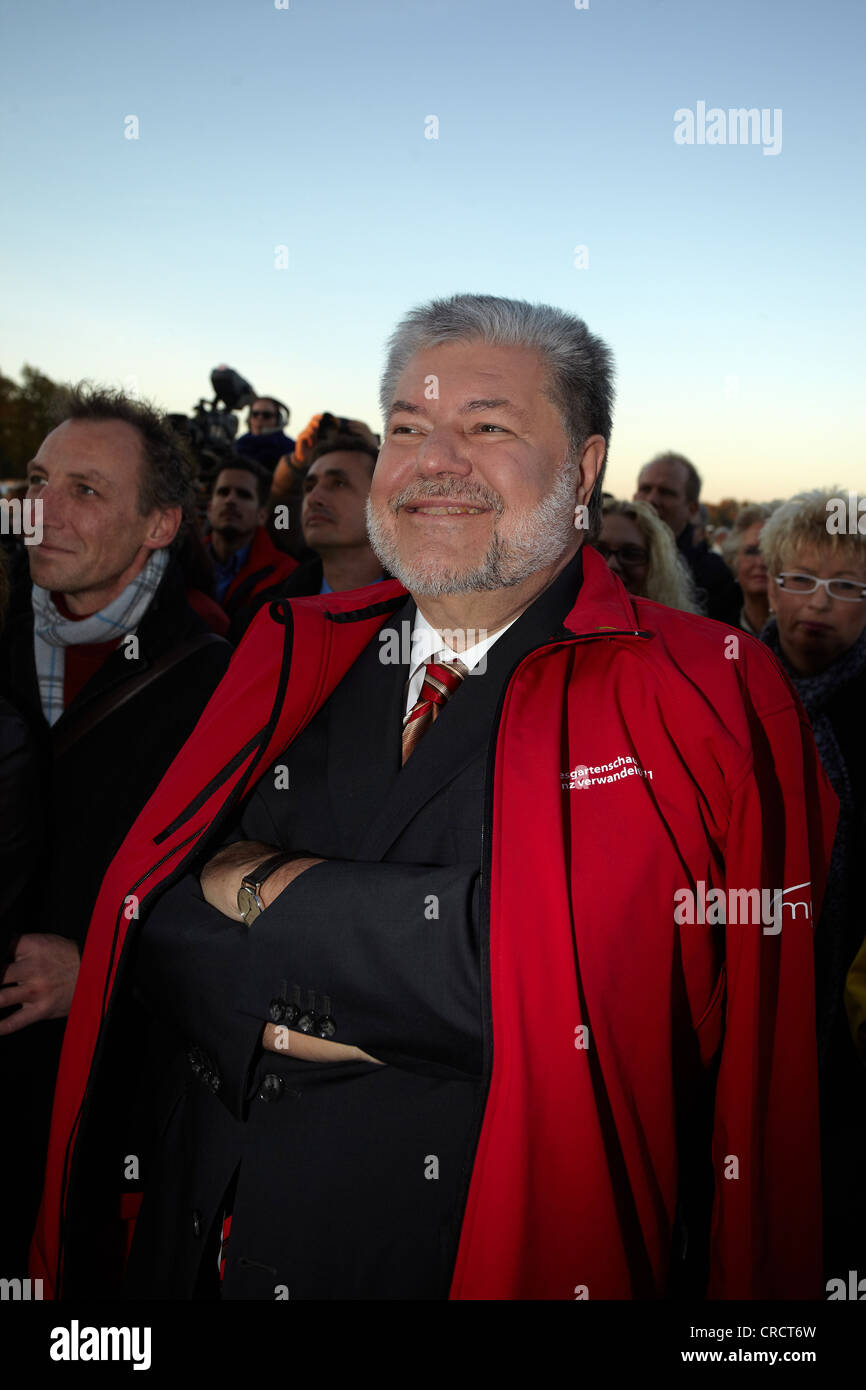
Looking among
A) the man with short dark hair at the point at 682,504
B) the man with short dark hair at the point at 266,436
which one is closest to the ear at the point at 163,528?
the man with short dark hair at the point at 682,504

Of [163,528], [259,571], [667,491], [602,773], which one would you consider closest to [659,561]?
[667,491]

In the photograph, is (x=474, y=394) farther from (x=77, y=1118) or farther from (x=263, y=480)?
(x=263, y=480)

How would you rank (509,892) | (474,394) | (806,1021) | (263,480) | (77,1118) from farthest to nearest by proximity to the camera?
1. (263,480)
2. (474,394)
3. (77,1118)
4. (806,1021)
5. (509,892)

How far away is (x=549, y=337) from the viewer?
199cm

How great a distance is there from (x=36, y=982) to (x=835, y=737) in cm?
251

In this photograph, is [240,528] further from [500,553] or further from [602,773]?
[602,773]

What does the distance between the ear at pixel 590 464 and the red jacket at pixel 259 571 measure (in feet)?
11.7

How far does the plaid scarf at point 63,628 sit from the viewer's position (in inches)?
106

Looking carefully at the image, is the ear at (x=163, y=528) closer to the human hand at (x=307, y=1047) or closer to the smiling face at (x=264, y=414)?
the human hand at (x=307, y=1047)

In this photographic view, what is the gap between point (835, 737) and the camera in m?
3.13

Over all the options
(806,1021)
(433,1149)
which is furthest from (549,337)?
(433,1149)

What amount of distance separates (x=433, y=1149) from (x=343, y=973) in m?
0.35

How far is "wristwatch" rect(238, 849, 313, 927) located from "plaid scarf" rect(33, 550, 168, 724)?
3.89ft
